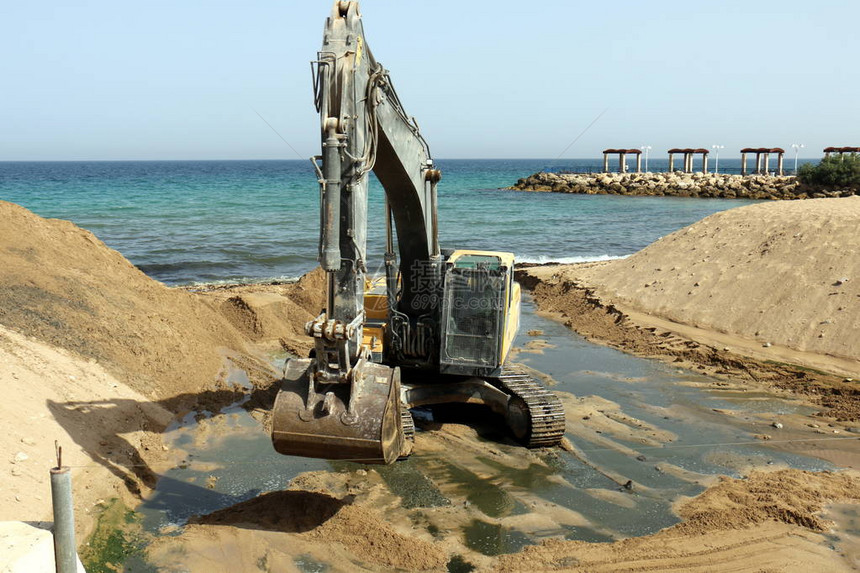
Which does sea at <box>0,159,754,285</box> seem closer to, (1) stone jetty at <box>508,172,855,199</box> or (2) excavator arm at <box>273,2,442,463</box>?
(1) stone jetty at <box>508,172,855,199</box>

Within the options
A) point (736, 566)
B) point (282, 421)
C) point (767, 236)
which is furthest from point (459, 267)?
point (767, 236)

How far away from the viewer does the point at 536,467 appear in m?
9.60

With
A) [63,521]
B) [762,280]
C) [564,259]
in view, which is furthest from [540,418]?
[564,259]

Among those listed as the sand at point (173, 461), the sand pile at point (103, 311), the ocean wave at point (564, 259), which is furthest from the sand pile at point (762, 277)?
the sand pile at point (103, 311)

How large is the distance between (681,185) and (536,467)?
6096cm

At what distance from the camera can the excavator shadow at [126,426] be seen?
8.81 m

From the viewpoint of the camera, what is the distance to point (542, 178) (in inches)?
3017

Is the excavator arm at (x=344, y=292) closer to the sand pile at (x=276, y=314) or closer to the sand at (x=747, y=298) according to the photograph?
the sand pile at (x=276, y=314)

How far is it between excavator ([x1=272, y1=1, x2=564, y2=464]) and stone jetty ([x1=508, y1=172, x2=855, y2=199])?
4961cm

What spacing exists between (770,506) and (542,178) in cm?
7015

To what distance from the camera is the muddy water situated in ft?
26.6

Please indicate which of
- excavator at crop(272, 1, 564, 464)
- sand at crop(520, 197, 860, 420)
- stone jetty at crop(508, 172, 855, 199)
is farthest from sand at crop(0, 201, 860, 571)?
stone jetty at crop(508, 172, 855, 199)

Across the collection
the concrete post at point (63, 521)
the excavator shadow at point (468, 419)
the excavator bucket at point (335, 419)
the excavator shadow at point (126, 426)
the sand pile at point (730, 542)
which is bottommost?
the excavator shadow at point (468, 419)

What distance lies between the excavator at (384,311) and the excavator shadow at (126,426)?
9.67 ft
